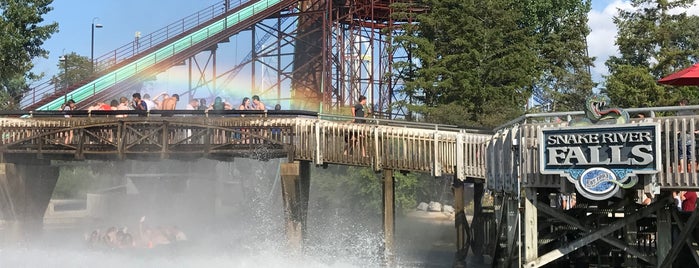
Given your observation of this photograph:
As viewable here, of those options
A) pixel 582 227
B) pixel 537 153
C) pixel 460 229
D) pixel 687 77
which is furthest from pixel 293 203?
pixel 687 77

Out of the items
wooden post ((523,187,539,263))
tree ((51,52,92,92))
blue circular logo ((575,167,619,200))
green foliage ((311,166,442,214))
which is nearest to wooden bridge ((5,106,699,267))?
wooden post ((523,187,539,263))

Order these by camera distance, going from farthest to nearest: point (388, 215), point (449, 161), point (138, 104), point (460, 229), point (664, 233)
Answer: point (138, 104), point (460, 229), point (388, 215), point (449, 161), point (664, 233)

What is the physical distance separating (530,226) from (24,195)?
16.0m

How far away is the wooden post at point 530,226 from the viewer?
14758 mm

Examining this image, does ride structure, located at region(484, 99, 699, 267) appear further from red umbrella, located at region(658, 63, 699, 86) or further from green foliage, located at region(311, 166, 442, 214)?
green foliage, located at region(311, 166, 442, 214)

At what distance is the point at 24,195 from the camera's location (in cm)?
2397

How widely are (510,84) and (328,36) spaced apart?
37.0 ft

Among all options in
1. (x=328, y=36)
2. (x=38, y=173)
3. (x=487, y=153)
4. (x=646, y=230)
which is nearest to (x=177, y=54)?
(x=328, y=36)

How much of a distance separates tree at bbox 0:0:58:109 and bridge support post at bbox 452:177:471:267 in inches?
780

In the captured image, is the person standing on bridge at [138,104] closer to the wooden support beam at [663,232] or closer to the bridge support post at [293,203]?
the bridge support post at [293,203]

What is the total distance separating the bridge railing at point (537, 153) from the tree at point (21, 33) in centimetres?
2262

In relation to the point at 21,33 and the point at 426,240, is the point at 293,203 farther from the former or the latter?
the point at 21,33

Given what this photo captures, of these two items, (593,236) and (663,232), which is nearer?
(663,232)

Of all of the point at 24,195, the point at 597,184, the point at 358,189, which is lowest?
the point at 358,189
